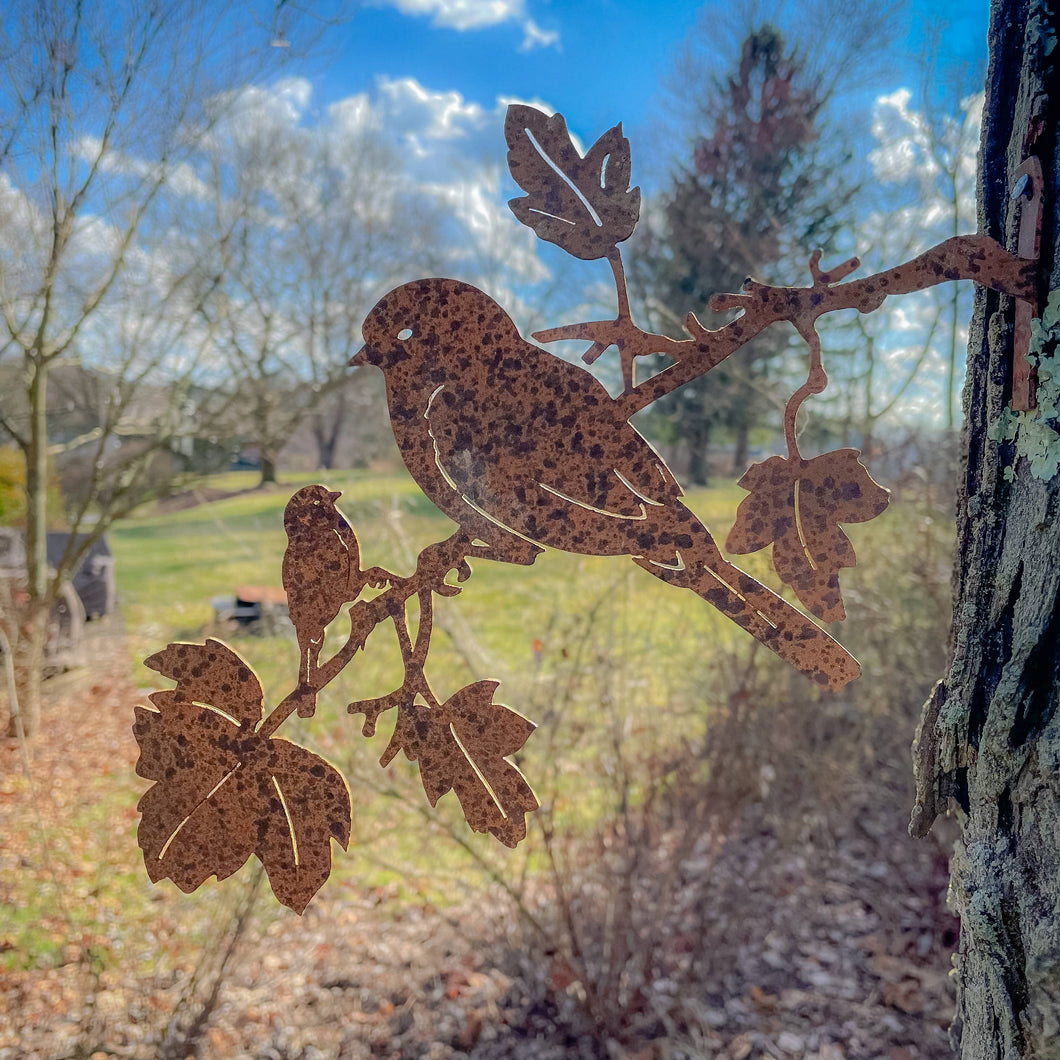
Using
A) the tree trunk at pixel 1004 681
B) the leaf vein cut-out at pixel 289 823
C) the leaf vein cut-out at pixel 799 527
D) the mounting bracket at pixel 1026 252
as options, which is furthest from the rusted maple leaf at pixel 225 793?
the mounting bracket at pixel 1026 252

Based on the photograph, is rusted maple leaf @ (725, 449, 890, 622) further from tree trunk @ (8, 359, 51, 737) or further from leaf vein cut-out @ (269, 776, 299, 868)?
tree trunk @ (8, 359, 51, 737)

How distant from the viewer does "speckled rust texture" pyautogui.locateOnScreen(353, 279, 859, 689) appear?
2.30 ft

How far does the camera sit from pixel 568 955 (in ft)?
7.79

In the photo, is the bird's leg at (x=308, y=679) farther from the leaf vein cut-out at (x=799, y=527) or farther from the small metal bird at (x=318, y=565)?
the leaf vein cut-out at (x=799, y=527)

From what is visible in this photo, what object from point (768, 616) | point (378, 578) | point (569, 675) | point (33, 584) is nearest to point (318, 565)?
point (378, 578)

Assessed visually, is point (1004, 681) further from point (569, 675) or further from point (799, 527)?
point (569, 675)

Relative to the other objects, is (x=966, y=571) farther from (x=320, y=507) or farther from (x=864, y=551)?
(x=864, y=551)

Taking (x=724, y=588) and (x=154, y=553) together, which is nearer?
(x=724, y=588)

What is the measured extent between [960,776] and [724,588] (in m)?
0.34

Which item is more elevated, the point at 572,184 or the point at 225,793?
the point at 572,184

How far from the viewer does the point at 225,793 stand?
2.57ft

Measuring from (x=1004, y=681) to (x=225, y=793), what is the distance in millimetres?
810

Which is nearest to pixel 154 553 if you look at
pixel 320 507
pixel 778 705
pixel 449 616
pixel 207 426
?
pixel 207 426

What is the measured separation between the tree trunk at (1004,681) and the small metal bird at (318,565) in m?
0.63
